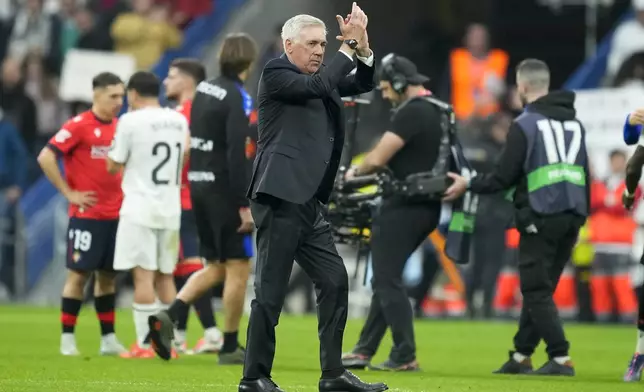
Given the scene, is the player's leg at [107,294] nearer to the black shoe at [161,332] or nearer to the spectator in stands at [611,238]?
the black shoe at [161,332]

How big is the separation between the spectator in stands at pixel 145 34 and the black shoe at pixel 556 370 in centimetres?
1365

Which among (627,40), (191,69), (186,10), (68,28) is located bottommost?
(191,69)

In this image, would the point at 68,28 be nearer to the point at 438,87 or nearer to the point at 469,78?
the point at 438,87

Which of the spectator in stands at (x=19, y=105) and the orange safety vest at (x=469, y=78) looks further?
the spectator in stands at (x=19, y=105)

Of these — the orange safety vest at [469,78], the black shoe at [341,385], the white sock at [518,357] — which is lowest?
the white sock at [518,357]

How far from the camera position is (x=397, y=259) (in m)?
12.8

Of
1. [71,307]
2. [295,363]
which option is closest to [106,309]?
[71,307]

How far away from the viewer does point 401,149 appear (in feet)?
42.3

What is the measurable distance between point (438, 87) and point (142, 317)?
11.6 meters

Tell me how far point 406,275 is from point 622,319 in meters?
3.30

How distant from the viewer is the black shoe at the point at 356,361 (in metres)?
12.9

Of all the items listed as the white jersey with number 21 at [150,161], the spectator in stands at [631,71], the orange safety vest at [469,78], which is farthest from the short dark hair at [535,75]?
the orange safety vest at [469,78]

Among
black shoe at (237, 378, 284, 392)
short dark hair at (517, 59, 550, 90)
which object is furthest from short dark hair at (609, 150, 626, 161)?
black shoe at (237, 378, 284, 392)

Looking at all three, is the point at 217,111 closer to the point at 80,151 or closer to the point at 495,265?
the point at 80,151
